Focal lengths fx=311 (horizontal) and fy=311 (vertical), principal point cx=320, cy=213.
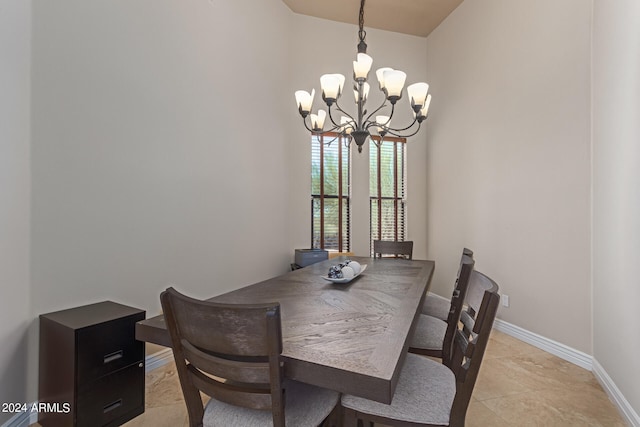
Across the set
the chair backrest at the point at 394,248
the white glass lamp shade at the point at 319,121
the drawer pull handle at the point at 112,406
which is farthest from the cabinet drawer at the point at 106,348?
the chair backrest at the point at 394,248

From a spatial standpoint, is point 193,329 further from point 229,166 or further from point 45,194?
point 229,166

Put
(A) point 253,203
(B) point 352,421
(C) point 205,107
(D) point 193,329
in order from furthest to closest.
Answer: (A) point 253,203 → (C) point 205,107 → (B) point 352,421 → (D) point 193,329

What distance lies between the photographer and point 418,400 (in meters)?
1.21

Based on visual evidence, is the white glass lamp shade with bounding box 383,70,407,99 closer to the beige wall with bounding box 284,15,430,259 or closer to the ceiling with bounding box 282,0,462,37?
the beige wall with bounding box 284,15,430,259

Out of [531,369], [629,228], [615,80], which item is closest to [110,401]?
[531,369]

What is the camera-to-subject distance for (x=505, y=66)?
10.8ft

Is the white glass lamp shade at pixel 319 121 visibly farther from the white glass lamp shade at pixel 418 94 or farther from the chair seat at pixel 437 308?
the chair seat at pixel 437 308

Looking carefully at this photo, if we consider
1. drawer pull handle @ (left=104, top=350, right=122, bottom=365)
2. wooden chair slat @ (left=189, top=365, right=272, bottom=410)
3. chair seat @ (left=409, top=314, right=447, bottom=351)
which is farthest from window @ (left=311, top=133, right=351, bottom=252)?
wooden chair slat @ (left=189, top=365, right=272, bottom=410)

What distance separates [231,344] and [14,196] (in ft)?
5.16

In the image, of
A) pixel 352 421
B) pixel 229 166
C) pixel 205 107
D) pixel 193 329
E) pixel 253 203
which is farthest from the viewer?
pixel 253 203

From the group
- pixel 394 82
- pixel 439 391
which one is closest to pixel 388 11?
pixel 394 82

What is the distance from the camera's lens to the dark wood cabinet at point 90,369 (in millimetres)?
1560

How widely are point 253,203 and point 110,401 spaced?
7.35 ft

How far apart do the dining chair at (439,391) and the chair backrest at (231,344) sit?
0.42 m
